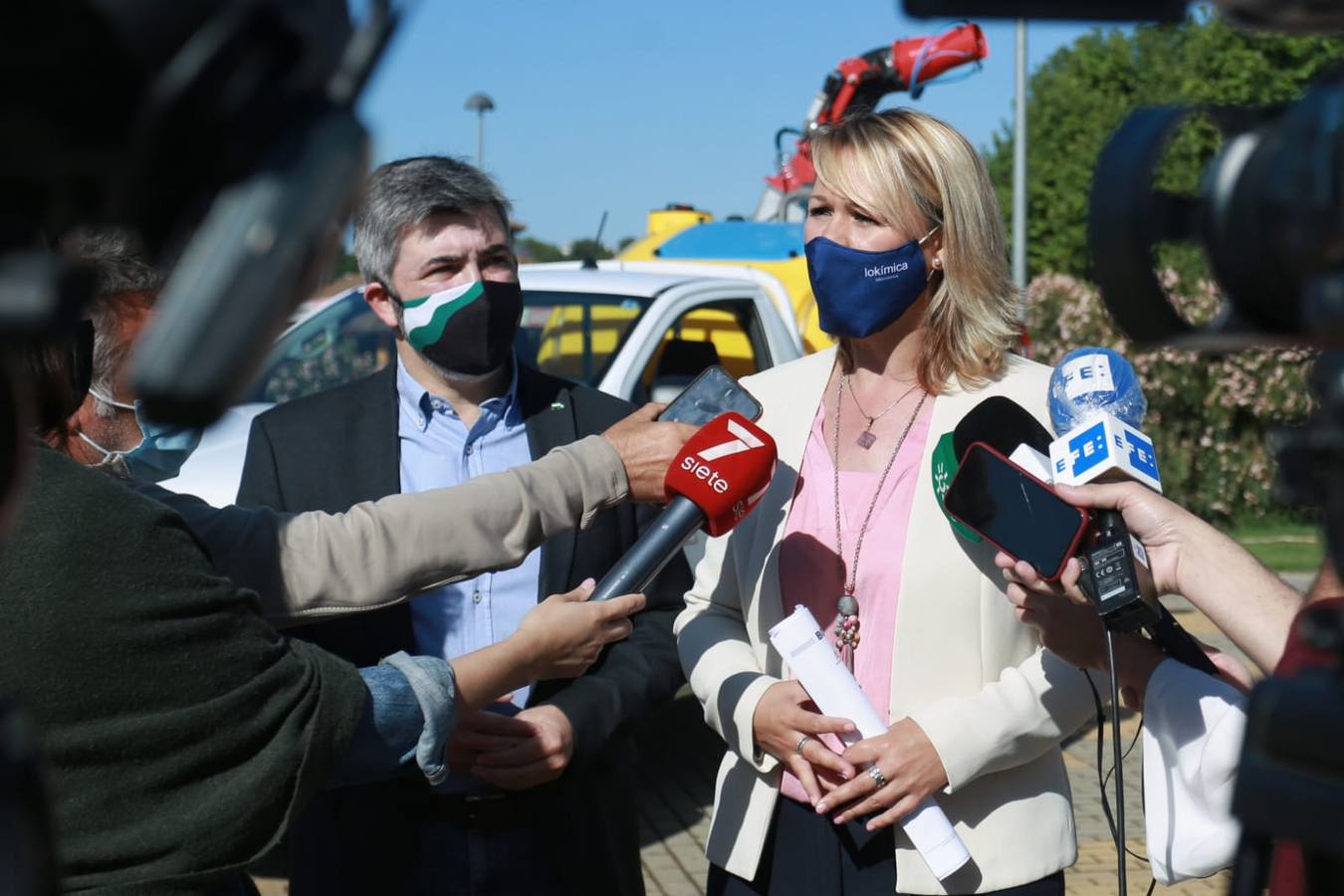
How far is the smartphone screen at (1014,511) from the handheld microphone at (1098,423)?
0.05m

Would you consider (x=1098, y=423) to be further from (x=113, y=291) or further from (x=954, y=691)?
(x=113, y=291)

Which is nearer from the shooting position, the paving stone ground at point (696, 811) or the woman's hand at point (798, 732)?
the woman's hand at point (798, 732)

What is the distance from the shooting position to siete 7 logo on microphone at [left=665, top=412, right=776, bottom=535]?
2.54 metres

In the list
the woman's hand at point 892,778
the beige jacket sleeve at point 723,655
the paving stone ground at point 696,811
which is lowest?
the paving stone ground at point 696,811

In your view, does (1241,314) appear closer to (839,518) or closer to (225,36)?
(225,36)

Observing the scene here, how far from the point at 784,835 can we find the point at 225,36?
232cm

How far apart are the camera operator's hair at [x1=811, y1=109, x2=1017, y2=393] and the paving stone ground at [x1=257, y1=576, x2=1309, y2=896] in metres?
2.92

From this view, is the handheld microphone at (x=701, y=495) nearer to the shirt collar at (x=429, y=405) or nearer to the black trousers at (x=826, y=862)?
the black trousers at (x=826, y=862)

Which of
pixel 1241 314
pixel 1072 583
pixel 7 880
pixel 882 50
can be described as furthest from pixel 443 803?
pixel 882 50

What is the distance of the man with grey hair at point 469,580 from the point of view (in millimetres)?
2881

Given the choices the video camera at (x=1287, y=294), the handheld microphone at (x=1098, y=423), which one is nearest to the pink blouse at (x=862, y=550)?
the handheld microphone at (x=1098, y=423)

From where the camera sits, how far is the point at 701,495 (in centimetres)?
253

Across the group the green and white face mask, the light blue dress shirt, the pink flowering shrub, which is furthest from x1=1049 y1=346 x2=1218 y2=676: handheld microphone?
the pink flowering shrub

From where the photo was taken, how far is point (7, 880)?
3.07 ft
